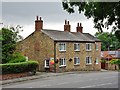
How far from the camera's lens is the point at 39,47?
2263 inches

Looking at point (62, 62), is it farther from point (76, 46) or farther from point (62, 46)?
point (76, 46)

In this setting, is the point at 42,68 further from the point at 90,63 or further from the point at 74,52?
the point at 90,63

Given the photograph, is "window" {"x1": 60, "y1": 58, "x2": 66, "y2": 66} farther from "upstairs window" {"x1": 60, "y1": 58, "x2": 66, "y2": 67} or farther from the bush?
the bush

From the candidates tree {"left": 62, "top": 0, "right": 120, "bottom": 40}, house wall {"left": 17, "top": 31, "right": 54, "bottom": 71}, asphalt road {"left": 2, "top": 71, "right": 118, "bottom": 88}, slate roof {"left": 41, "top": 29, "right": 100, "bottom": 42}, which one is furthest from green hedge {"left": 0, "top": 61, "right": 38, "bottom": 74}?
tree {"left": 62, "top": 0, "right": 120, "bottom": 40}

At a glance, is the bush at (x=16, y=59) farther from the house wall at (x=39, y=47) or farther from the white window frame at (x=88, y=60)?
the white window frame at (x=88, y=60)

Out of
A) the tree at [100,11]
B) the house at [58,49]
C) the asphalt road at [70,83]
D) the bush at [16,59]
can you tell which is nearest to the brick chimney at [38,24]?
the house at [58,49]

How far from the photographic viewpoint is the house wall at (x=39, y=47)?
56.2 m

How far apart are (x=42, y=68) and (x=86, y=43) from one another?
35.7 feet

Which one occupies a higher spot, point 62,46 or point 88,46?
point 88,46

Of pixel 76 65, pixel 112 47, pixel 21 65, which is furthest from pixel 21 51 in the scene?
pixel 112 47

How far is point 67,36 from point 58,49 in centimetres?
474

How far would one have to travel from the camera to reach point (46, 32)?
57.2m

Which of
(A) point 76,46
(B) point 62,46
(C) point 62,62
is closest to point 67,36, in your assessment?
(A) point 76,46

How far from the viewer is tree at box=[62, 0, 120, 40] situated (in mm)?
16609
